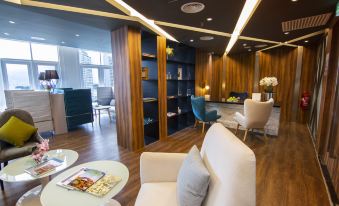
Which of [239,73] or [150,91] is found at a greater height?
[239,73]

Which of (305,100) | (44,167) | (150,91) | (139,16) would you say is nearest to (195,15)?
(139,16)

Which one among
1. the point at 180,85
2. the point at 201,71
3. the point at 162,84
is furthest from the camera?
the point at 201,71

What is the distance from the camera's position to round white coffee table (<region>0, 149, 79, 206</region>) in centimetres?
159

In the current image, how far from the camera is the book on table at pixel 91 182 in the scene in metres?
1.34

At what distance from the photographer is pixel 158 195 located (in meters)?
1.29

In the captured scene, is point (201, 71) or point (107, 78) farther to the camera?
point (107, 78)

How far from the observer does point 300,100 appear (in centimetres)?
513

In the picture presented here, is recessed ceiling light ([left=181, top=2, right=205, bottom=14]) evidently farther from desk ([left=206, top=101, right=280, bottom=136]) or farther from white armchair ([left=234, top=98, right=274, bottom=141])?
desk ([left=206, top=101, right=280, bottom=136])

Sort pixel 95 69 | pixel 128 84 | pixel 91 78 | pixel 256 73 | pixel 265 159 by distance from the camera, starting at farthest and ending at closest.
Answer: pixel 95 69
pixel 91 78
pixel 256 73
pixel 128 84
pixel 265 159

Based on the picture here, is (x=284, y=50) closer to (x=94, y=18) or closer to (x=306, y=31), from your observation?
(x=306, y=31)

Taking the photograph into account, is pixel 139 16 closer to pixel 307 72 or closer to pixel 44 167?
pixel 44 167

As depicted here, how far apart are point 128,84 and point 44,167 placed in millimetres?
1750

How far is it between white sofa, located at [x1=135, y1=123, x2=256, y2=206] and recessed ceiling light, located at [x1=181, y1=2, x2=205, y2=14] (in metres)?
1.69

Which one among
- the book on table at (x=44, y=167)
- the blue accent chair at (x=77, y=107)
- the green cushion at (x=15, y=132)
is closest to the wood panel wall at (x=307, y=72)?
the book on table at (x=44, y=167)
